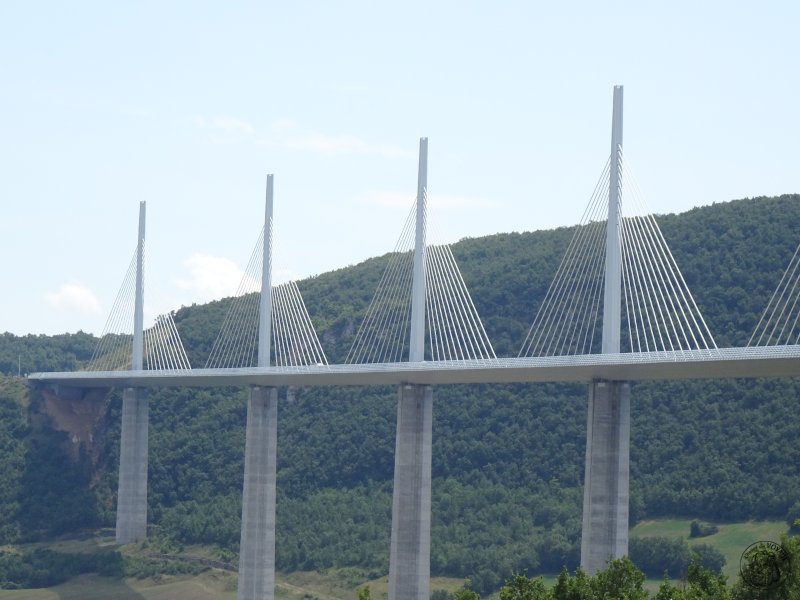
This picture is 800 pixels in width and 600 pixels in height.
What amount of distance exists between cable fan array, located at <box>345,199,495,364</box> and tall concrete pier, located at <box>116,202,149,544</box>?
363 inches

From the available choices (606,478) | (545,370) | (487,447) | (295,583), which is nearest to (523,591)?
(606,478)

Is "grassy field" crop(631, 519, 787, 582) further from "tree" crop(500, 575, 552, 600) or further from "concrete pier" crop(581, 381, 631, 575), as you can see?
"tree" crop(500, 575, 552, 600)

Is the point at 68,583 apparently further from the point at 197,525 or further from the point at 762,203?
the point at 762,203

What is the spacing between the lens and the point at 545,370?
44625 millimetres

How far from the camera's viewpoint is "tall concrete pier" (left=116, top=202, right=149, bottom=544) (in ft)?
229

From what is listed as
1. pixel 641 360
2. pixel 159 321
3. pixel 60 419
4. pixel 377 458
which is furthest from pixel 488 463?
pixel 641 360

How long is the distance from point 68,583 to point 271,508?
36.6 ft

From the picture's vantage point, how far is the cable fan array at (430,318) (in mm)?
49156

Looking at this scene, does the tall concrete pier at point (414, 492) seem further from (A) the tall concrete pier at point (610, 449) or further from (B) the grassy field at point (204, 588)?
(B) the grassy field at point (204, 588)

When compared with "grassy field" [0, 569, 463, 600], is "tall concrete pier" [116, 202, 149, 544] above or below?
above

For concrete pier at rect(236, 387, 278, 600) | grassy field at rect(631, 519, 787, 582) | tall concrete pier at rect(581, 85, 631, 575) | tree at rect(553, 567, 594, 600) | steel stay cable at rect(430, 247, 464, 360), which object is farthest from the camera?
concrete pier at rect(236, 387, 278, 600)
